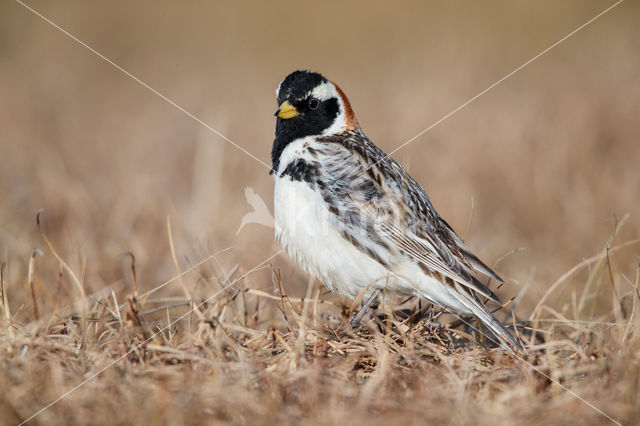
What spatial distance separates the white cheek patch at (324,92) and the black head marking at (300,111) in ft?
0.06

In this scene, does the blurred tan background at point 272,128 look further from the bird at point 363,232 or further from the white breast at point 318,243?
the white breast at point 318,243

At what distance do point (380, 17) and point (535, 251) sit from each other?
10448 millimetres

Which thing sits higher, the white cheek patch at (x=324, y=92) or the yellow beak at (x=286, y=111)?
the white cheek patch at (x=324, y=92)

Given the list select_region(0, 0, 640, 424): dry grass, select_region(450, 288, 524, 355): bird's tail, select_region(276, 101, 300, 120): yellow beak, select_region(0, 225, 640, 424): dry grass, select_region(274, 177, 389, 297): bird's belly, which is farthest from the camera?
select_region(276, 101, 300, 120): yellow beak

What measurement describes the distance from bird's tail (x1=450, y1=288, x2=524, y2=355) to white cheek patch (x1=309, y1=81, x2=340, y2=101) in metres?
1.56

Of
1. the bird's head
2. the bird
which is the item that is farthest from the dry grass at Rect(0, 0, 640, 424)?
the bird's head

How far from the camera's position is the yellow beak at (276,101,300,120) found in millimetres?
4031

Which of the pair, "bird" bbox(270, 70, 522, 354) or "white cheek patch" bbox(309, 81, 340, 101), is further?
"white cheek patch" bbox(309, 81, 340, 101)

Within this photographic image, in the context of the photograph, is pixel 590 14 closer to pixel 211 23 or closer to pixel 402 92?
pixel 402 92

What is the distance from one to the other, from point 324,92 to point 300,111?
0.78 ft

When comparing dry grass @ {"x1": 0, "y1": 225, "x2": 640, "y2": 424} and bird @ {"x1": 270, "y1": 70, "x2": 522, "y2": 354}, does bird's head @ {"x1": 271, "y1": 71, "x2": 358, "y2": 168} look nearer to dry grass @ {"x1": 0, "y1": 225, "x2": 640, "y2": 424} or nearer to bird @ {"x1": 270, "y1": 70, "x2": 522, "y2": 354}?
bird @ {"x1": 270, "y1": 70, "x2": 522, "y2": 354}

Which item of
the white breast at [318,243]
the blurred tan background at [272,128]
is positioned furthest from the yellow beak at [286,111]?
the blurred tan background at [272,128]

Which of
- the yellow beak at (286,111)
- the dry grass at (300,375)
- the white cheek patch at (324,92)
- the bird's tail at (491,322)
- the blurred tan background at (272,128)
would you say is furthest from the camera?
the blurred tan background at (272,128)

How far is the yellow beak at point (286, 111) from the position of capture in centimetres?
403
